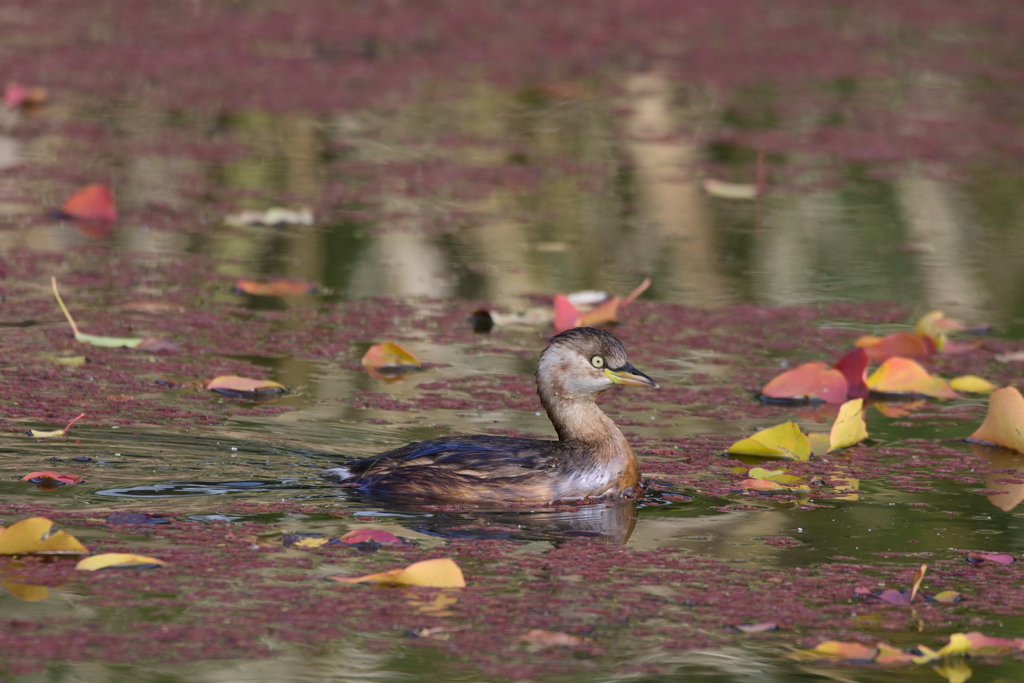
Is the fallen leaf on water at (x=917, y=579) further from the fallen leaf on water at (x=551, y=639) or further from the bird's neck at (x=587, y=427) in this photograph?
the bird's neck at (x=587, y=427)

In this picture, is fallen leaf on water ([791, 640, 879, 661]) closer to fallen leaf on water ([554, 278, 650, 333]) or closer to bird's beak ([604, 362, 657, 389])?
bird's beak ([604, 362, 657, 389])

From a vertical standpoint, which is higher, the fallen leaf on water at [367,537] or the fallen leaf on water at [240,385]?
the fallen leaf on water at [367,537]

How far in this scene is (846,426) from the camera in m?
7.57

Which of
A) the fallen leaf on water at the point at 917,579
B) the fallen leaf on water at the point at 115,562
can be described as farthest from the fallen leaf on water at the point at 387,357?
the fallen leaf on water at the point at 917,579

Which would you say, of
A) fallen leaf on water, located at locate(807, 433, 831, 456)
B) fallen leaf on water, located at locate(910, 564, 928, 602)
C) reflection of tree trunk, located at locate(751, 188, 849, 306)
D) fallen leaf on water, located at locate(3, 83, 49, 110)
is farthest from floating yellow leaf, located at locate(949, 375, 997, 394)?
fallen leaf on water, located at locate(3, 83, 49, 110)

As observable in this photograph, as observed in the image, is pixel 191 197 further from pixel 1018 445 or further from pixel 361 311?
pixel 1018 445

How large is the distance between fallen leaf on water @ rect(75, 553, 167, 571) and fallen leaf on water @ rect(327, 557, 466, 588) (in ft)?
2.39

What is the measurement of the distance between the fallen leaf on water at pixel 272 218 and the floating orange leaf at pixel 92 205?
0.85 m

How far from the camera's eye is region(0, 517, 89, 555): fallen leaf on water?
5.74 m

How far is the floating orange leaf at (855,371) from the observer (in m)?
8.47

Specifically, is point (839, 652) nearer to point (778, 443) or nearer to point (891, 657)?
point (891, 657)

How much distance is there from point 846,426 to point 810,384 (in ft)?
2.83

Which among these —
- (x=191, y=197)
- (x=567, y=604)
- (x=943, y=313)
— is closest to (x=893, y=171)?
(x=943, y=313)

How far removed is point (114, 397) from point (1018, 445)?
4.32 meters
